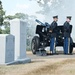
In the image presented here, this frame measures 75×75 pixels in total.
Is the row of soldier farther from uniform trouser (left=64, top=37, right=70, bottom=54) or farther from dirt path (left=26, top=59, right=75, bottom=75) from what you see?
dirt path (left=26, top=59, right=75, bottom=75)

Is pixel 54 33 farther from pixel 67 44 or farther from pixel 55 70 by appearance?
pixel 55 70

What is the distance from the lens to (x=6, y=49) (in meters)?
13.0

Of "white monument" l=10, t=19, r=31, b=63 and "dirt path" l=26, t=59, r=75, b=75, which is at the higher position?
"white monument" l=10, t=19, r=31, b=63

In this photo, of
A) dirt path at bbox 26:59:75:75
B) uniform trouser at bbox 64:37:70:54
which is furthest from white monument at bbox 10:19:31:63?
uniform trouser at bbox 64:37:70:54

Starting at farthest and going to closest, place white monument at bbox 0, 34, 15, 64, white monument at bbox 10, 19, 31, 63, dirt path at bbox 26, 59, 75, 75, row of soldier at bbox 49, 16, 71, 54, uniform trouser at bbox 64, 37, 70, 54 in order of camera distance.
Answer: uniform trouser at bbox 64, 37, 70, 54
row of soldier at bbox 49, 16, 71, 54
white monument at bbox 10, 19, 31, 63
white monument at bbox 0, 34, 15, 64
dirt path at bbox 26, 59, 75, 75

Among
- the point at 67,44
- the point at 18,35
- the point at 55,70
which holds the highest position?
the point at 18,35

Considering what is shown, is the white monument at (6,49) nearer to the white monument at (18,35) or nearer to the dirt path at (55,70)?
the white monument at (18,35)

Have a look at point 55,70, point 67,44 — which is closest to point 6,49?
point 55,70

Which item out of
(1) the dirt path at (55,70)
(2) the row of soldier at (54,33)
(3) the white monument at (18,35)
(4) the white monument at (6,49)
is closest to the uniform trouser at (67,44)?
(2) the row of soldier at (54,33)

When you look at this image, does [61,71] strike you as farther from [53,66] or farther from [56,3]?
[56,3]

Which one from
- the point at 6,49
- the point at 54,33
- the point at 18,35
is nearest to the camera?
the point at 6,49

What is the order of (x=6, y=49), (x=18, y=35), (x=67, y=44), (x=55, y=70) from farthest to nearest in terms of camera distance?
(x=67, y=44) → (x=18, y=35) → (x=6, y=49) → (x=55, y=70)

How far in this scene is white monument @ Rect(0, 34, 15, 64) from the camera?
12.9 metres

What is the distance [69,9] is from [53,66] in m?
35.9
